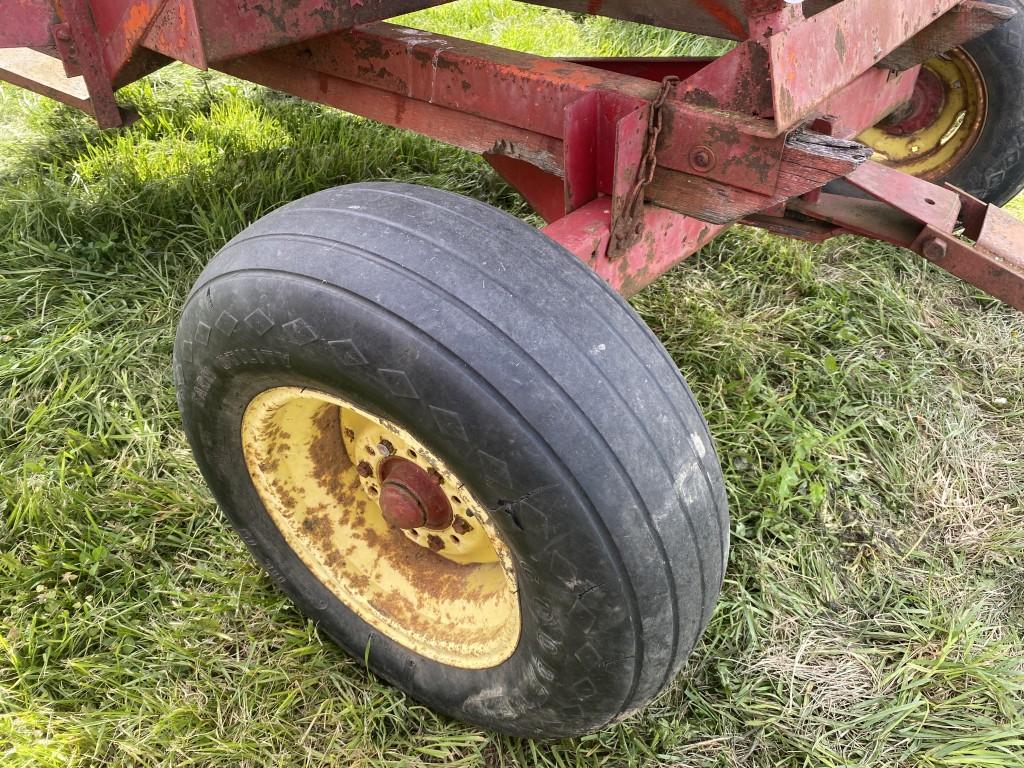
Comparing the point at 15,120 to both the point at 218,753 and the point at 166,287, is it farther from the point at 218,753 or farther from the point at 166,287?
the point at 218,753

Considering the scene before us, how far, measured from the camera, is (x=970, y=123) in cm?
301

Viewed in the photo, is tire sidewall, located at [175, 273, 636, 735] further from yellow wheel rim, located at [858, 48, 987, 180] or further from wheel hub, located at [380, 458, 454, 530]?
yellow wheel rim, located at [858, 48, 987, 180]

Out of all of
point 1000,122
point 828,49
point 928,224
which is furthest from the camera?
point 1000,122

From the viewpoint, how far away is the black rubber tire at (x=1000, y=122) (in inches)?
109

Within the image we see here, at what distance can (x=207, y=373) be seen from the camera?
160cm

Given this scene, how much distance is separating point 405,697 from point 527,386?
947 millimetres

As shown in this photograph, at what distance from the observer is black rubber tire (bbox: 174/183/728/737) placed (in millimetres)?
1296

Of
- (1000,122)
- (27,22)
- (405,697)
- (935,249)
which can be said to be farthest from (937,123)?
(27,22)

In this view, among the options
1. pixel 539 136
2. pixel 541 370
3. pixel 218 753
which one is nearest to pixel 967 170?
pixel 539 136

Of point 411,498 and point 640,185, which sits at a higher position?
point 640,185

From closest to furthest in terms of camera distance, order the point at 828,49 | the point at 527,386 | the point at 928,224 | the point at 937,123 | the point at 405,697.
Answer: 1. the point at 527,386
2. the point at 828,49
3. the point at 405,697
4. the point at 928,224
5. the point at 937,123

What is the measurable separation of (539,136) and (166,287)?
1.61m

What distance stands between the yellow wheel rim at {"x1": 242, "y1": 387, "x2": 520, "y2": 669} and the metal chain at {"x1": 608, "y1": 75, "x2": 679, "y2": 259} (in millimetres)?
636

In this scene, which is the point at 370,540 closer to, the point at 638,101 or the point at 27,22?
the point at 638,101
